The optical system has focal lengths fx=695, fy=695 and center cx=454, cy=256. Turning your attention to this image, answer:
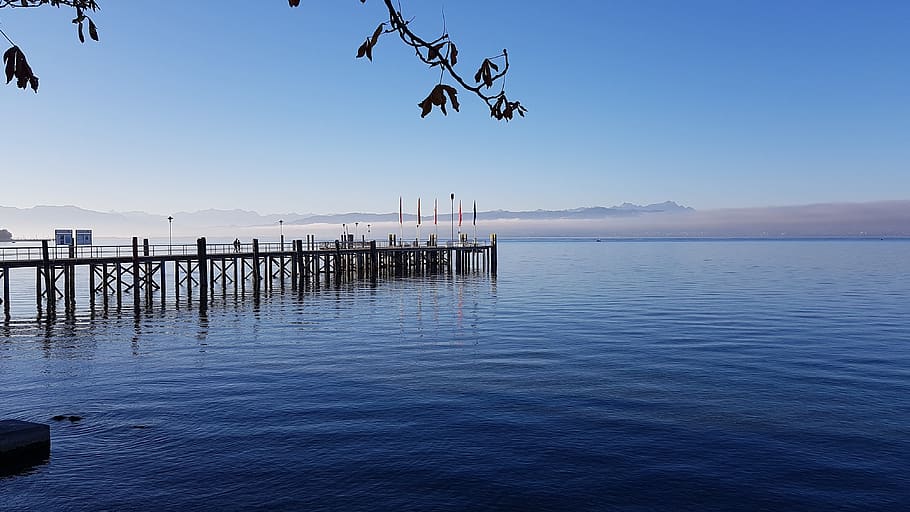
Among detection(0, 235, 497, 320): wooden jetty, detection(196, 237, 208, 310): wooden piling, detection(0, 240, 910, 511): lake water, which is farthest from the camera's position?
detection(196, 237, 208, 310): wooden piling

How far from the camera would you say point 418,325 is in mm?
38312

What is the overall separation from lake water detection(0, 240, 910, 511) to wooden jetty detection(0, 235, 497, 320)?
43.6 ft

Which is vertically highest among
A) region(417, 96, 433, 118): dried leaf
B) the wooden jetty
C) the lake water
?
region(417, 96, 433, 118): dried leaf

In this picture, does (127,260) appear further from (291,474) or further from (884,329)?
(884,329)

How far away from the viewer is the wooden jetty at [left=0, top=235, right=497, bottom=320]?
5016 cm

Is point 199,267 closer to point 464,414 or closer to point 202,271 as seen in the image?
point 202,271

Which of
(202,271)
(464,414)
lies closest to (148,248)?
(202,271)

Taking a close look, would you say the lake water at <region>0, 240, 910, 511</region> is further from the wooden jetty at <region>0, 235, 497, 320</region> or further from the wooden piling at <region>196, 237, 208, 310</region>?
the wooden piling at <region>196, 237, 208, 310</region>

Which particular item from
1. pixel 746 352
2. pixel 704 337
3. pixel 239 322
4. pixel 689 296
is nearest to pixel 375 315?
pixel 239 322

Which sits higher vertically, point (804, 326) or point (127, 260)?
point (127, 260)

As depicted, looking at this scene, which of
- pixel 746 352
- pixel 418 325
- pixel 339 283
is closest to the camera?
pixel 746 352

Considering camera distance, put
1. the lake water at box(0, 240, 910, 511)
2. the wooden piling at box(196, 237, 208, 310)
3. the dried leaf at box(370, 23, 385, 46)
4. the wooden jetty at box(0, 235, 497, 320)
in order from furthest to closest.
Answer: the wooden piling at box(196, 237, 208, 310) → the wooden jetty at box(0, 235, 497, 320) → the lake water at box(0, 240, 910, 511) → the dried leaf at box(370, 23, 385, 46)

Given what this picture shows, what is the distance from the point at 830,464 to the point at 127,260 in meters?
51.6

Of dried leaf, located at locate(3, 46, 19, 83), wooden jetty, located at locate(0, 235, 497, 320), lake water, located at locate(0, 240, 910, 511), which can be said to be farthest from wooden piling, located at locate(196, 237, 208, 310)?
dried leaf, located at locate(3, 46, 19, 83)
